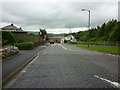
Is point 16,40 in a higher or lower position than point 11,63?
higher

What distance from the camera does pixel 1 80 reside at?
19.6 feet

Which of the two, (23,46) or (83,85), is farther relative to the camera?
(23,46)

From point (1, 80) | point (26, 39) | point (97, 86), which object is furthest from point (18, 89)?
point (26, 39)

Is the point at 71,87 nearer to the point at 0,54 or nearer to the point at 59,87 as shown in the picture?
the point at 59,87

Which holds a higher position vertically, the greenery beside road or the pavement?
the greenery beside road

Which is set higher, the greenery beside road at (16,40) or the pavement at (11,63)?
the greenery beside road at (16,40)

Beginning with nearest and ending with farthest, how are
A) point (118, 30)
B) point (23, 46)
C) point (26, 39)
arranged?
point (23, 46) < point (26, 39) < point (118, 30)

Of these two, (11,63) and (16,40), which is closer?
(11,63)

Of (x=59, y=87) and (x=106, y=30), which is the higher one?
(x=106, y=30)

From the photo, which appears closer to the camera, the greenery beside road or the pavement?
the pavement

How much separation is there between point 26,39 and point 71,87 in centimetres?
2426

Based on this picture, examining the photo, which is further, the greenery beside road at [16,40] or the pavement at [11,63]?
the greenery beside road at [16,40]

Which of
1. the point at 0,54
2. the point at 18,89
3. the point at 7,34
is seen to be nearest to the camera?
the point at 18,89

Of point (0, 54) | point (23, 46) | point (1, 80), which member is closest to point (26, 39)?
point (23, 46)
